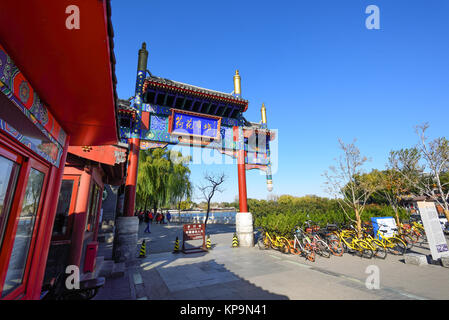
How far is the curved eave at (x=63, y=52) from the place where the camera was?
1.28 meters

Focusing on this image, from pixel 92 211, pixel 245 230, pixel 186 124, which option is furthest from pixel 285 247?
pixel 92 211

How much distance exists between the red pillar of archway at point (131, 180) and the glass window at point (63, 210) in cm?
300

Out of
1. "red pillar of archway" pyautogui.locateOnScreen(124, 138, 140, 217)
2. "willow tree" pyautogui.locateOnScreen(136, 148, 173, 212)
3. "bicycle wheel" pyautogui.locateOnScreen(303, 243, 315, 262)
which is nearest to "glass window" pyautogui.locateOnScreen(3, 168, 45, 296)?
"red pillar of archway" pyautogui.locateOnScreen(124, 138, 140, 217)

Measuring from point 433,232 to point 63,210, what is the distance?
34.9 feet

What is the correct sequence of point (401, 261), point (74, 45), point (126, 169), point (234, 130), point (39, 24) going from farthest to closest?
point (234, 130), point (126, 169), point (401, 261), point (74, 45), point (39, 24)

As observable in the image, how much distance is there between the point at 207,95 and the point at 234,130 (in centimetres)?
256

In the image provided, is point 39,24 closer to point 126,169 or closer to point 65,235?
point 65,235

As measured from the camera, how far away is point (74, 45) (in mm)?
1517

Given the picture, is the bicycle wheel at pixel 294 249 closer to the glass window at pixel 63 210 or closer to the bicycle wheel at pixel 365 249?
the bicycle wheel at pixel 365 249

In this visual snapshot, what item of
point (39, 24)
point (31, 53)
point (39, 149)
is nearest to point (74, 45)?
point (39, 24)

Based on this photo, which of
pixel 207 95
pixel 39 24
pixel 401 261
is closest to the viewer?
pixel 39 24

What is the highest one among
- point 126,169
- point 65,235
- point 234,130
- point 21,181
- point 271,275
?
point 234,130

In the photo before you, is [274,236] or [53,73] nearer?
[53,73]

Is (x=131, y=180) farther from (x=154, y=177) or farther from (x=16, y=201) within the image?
(x=154, y=177)
